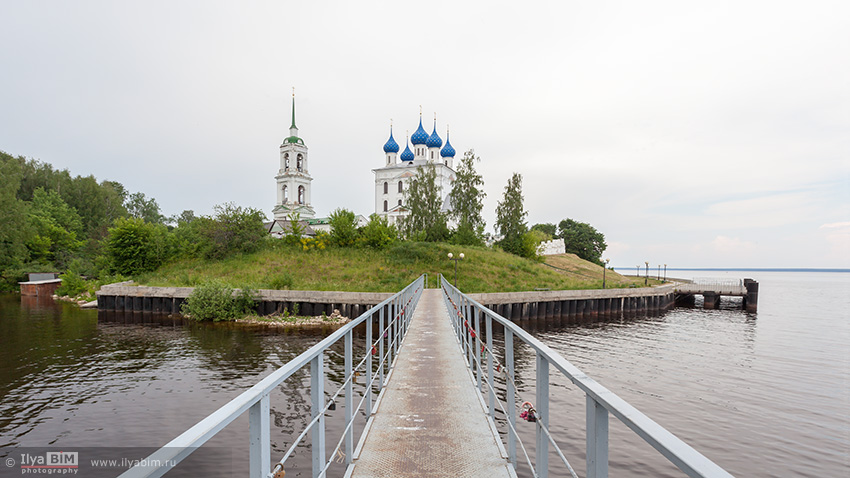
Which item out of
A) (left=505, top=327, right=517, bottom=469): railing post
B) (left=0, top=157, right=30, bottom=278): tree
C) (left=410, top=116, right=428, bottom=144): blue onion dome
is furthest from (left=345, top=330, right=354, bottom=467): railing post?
(left=410, top=116, right=428, bottom=144): blue onion dome

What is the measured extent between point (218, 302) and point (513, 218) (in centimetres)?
3201

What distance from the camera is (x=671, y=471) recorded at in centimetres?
866

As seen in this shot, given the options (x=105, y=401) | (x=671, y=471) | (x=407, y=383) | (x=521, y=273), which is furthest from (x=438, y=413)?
(x=521, y=273)

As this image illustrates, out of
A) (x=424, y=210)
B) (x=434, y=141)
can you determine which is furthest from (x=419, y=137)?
(x=424, y=210)

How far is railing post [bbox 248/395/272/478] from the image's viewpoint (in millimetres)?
1928

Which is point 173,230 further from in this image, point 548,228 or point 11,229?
point 548,228

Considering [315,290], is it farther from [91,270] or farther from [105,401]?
[91,270]

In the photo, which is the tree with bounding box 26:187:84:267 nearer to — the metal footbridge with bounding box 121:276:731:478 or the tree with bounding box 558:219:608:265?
the metal footbridge with bounding box 121:276:731:478

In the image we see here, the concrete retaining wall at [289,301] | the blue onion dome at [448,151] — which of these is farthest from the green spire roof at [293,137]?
the concrete retaining wall at [289,301]

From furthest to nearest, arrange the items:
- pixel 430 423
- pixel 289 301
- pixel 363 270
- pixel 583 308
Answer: pixel 363 270 → pixel 583 308 → pixel 289 301 → pixel 430 423

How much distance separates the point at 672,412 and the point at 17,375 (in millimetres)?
19716

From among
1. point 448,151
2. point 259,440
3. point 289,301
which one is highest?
point 448,151

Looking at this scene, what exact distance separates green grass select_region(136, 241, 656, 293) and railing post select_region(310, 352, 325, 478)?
79.0ft

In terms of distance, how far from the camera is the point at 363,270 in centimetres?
3294
